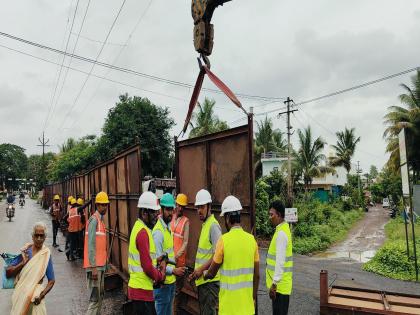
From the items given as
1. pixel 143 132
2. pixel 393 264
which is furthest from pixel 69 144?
pixel 393 264

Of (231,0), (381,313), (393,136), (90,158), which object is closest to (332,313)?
(381,313)

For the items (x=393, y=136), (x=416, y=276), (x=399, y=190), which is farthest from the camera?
(x=399, y=190)

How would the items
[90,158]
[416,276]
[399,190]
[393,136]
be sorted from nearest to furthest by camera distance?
1. [416,276]
2. [393,136]
3. [90,158]
4. [399,190]

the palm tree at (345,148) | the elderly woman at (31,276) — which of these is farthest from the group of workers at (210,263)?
the palm tree at (345,148)

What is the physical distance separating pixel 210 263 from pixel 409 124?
2814 cm

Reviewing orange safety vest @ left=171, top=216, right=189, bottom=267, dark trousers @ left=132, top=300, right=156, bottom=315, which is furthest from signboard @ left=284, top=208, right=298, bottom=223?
dark trousers @ left=132, top=300, right=156, bottom=315

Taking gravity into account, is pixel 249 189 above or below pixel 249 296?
above

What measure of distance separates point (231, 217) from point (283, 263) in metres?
1.10

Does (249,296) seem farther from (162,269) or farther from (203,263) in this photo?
(162,269)

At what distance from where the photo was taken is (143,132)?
30.6 metres

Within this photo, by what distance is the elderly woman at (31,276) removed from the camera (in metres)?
4.00

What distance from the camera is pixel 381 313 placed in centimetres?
554

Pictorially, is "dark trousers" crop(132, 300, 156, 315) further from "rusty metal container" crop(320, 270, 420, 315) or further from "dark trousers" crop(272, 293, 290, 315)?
"rusty metal container" crop(320, 270, 420, 315)

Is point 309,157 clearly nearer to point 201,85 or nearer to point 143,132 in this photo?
point 143,132
